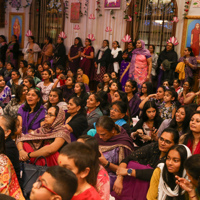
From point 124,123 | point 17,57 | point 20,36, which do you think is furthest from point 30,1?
point 124,123

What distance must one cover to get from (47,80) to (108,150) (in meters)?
3.38

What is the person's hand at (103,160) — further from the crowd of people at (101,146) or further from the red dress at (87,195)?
the red dress at (87,195)

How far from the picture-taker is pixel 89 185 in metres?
1.62

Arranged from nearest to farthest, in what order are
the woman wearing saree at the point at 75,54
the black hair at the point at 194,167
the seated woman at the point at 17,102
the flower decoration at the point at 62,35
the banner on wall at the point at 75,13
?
the black hair at the point at 194,167 < the seated woman at the point at 17,102 < the woman wearing saree at the point at 75,54 < the banner on wall at the point at 75,13 < the flower decoration at the point at 62,35

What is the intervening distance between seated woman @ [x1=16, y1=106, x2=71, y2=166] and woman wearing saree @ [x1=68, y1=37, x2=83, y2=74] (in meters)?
5.66

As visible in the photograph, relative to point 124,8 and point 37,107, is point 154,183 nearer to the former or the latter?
point 37,107

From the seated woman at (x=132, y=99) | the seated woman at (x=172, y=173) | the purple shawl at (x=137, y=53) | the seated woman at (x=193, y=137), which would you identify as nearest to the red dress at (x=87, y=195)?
the seated woman at (x=172, y=173)

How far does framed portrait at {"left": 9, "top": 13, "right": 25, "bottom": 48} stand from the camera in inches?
388

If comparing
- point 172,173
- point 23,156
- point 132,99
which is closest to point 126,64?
point 132,99

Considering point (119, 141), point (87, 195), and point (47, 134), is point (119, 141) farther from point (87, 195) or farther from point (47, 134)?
point (87, 195)

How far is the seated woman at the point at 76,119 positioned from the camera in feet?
11.1

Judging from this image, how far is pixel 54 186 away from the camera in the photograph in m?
1.29

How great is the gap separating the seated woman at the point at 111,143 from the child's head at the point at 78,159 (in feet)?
3.66

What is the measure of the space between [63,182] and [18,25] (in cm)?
937
